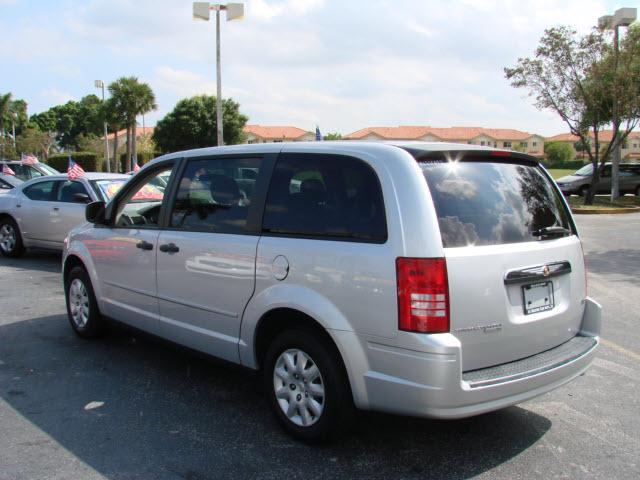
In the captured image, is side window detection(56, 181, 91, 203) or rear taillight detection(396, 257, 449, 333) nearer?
rear taillight detection(396, 257, 449, 333)

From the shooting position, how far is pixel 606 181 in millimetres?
27172

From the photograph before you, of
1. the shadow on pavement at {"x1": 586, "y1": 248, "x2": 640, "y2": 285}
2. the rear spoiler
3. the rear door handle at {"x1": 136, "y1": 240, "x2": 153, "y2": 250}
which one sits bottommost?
the shadow on pavement at {"x1": 586, "y1": 248, "x2": 640, "y2": 285}

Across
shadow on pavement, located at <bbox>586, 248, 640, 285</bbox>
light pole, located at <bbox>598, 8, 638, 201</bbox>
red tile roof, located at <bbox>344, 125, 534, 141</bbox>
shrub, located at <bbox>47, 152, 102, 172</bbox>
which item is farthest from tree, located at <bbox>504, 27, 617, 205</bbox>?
red tile roof, located at <bbox>344, 125, 534, 141</bbox>

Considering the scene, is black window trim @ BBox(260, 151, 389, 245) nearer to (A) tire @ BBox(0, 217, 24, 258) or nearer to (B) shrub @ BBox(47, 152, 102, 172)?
(A) tire @ BBox(0, 217, 24, 258)

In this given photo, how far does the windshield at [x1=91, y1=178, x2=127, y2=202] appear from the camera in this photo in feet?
32.7

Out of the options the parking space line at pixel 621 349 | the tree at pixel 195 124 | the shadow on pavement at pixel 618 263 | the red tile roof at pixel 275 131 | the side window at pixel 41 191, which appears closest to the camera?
the parking space line at pixel 621 349

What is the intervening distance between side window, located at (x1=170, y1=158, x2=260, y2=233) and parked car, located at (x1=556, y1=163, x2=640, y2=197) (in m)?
25.1

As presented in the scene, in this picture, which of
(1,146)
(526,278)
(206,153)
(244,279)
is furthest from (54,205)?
(1,146)

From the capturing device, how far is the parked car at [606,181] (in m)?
26.8

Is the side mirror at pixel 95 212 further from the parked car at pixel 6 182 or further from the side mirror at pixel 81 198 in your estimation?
the parked car at pixel 6 182

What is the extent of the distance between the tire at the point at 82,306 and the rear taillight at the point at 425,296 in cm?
349

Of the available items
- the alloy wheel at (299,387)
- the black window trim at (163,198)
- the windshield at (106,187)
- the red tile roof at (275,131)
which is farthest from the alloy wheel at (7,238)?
the red tile roof at (275,131)

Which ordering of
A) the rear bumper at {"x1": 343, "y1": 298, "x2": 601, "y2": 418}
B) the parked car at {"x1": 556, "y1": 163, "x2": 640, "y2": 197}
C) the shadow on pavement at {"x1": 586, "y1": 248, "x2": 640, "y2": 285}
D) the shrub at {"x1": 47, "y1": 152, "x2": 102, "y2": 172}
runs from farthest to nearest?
the shrub at {"x1": 47, "y1": 152, "x2": 102, "y2": 172}
the parked car at {"x1": 556, "y1": 163, "x2": 640, "y2": 197}
the shadow on pavement at {"x1": 586, "y1": 248, "x2": 640, "y2": 285}
the rear bumper at {"x1": 343, "y1": 298, "x2": 601, "y2": 418}

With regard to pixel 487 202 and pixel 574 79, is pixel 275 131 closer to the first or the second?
pixel 574 79
